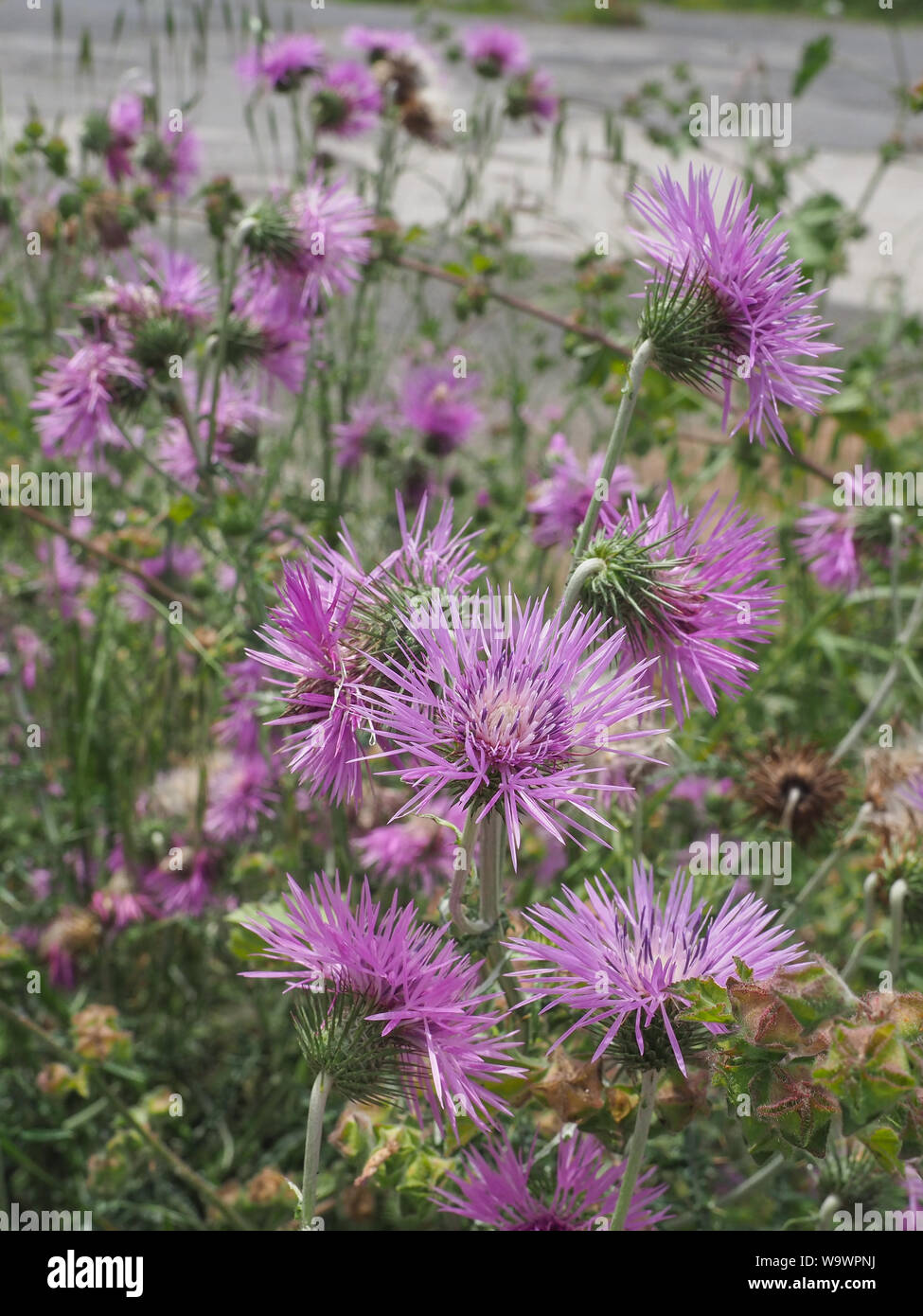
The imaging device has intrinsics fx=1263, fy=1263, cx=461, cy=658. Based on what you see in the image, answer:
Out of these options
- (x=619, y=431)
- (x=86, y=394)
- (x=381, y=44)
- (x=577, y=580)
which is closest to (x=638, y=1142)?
(x=577, y=580)

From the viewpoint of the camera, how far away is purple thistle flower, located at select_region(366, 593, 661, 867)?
3.26 ft

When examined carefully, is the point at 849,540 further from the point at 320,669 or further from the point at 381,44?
the point at 381,44

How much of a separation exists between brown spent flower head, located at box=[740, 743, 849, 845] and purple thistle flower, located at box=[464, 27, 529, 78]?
250cm

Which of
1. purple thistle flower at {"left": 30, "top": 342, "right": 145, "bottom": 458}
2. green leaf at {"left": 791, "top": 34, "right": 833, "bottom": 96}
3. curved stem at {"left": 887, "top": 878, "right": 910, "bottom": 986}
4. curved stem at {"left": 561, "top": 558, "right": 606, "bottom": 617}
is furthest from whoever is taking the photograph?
green leaf at {"left": 791, "top": 34, "right": 833, "bottom": 96}

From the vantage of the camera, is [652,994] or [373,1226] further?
[373,1226]

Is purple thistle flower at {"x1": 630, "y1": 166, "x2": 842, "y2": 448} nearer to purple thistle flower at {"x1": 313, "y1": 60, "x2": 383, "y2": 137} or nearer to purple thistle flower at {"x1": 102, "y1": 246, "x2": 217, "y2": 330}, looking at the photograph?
purple thistle flower at {"x1": 102, "y1": 246, "x2": 217, "y2": 330}

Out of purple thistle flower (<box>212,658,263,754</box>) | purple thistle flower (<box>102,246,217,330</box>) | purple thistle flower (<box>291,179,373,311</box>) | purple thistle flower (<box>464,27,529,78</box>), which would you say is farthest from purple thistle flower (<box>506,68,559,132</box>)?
purple thistle flower (<box>212,658,263,754</box>)

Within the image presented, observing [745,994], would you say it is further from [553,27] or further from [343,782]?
[553,27]

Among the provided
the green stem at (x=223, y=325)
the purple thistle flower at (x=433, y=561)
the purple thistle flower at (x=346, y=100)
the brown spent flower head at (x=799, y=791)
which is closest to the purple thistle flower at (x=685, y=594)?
the purple thistle flower at (x=433, y=561)

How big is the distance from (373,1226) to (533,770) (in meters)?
1.11

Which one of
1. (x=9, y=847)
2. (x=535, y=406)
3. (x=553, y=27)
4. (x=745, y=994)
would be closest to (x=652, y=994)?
(x=745, y=994)

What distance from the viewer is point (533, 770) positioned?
100 cm

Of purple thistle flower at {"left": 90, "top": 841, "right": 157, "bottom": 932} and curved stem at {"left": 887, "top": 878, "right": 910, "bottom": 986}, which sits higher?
curved stem at {"left": 887, "top": 878, "right": 910, "bottom": 986}

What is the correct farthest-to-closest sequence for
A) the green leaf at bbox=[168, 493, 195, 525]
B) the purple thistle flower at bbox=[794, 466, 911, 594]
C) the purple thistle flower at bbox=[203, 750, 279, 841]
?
the purple thistle flower at bbox=[203, 750, 279, 841], the purple thistle flower at bbox=[794, 466, 911, 594], the green leaf at bbox=[168, 493, 195, 525]
